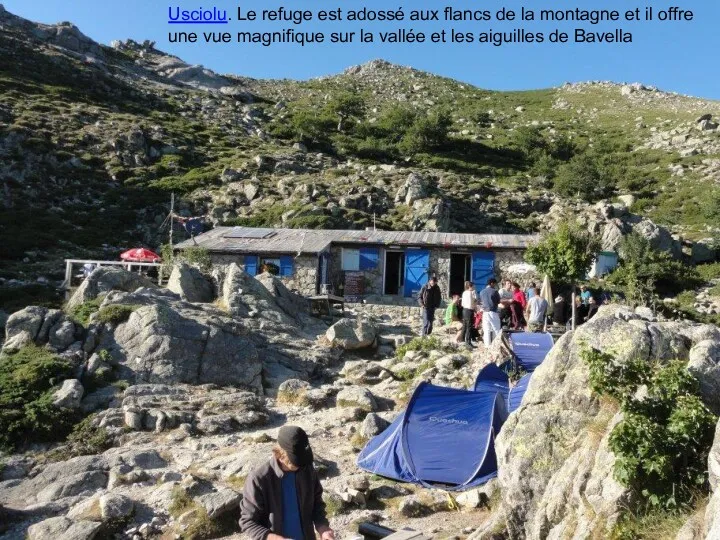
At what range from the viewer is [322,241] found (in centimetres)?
2591

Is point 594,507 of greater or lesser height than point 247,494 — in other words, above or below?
below

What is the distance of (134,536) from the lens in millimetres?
7676

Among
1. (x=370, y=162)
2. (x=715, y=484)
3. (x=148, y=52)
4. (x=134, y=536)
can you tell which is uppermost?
(x=148, y=52)

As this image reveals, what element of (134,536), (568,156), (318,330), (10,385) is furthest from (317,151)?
(134,536)

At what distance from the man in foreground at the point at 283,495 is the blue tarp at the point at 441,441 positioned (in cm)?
509

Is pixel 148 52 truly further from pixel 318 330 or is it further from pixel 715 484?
pixel 715 484

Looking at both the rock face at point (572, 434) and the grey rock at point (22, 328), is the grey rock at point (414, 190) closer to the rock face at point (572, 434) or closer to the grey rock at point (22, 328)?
the grey rock at point (22, 328)

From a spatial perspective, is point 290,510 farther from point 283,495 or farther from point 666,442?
point 666,442

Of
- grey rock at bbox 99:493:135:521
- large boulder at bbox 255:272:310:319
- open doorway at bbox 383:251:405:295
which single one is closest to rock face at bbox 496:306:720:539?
grey rock at bbox 99:493:135:521

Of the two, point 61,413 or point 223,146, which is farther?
point 223,146

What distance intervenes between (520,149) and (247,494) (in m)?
69.1

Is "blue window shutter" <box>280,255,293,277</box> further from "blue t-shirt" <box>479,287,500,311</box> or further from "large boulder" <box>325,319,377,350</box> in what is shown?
"blue t-shirt" <box>479,287,500,311</box>

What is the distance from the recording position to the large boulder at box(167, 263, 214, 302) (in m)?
19.2

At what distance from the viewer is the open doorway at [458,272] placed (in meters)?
25.5
